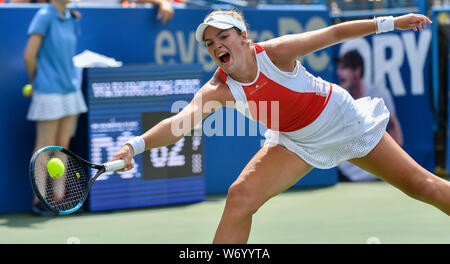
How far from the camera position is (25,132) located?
280 inches

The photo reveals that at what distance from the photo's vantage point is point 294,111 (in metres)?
4.52

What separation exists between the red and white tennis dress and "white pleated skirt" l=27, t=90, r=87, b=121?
273 centimetres

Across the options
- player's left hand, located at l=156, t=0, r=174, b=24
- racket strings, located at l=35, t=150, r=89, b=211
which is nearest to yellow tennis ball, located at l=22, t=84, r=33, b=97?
player's left hand, located at l=156, t=0, r=174, b=24

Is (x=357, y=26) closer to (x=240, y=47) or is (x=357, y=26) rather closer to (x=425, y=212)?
(x=240, y=47)

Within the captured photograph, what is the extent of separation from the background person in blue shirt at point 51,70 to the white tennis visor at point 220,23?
8.78ft

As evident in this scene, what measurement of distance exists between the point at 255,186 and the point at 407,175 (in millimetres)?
928

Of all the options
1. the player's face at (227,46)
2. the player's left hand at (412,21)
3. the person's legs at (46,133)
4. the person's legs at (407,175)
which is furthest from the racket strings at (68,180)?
the person's legs at (46,133)

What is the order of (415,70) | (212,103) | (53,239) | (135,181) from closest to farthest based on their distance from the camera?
(212,103)
(53,239)
(135,181)
(415,70)

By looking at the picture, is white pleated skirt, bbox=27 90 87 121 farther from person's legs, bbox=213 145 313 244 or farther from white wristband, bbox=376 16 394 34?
white wristband, bbox=376 16 394 34

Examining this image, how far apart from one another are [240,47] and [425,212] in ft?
10.4

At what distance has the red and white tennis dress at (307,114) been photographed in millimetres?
4449

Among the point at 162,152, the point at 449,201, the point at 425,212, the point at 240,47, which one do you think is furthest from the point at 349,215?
the point at 240,47

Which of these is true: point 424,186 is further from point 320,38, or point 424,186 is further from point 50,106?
point 50,106

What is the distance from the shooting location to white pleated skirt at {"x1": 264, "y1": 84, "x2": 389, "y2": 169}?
180 inches
